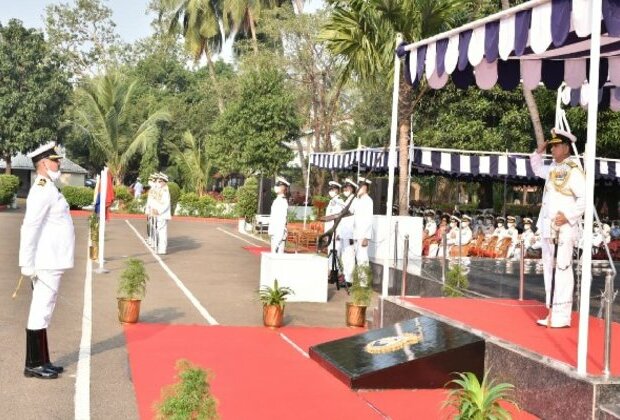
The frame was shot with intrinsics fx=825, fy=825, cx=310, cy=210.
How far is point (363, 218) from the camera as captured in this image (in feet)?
46.1

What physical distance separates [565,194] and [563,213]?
0.60ft

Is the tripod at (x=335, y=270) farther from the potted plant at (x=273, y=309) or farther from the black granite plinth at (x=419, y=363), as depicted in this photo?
the black granite plinth at (x=419, y=363)

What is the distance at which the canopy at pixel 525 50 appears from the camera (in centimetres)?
668

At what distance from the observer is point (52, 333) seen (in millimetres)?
9406

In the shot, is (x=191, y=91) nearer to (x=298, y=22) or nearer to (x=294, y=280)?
(x=298, y=22)

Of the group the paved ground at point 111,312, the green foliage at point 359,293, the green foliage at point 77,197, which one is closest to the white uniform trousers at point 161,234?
the paved ground at point 111,312

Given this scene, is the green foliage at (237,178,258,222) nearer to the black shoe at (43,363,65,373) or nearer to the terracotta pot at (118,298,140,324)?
the terracotta pot at (118,298,140,324)

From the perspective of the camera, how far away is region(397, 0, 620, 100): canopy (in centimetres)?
668

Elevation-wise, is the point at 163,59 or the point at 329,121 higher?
the point at 163,59

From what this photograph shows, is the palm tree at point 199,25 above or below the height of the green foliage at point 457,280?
above

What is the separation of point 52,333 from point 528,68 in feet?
21.0

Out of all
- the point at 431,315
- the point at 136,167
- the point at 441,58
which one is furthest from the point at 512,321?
the point at 136,167

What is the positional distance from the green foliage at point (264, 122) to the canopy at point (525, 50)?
2895 centimetres

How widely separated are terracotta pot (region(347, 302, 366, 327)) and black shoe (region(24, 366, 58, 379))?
14.7 ft
